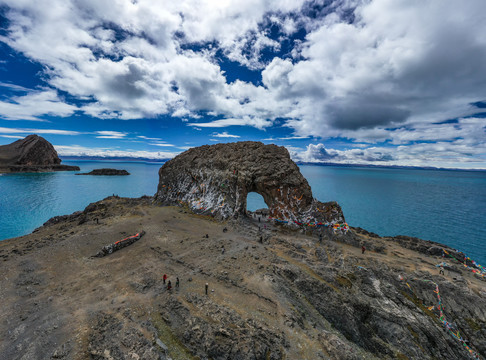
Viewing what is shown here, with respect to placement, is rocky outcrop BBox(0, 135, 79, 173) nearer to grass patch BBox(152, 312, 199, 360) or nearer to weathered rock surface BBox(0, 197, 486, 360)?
weathered rock surface BBox(0, 197, 486, 360)

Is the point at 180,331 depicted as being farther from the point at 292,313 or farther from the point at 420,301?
the point at 420,301

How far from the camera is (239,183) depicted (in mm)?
38562

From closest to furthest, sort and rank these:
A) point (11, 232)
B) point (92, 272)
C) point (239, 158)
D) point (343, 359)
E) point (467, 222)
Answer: point (343, 359), point (92, 272), point (11, 232), point (239, 158), point (467, 222)

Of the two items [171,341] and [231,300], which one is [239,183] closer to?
[231,300]

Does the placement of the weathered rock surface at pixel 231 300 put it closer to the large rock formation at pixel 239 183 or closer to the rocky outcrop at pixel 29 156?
the large rock formation at pixel 239 183

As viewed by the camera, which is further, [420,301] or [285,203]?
[285,203]

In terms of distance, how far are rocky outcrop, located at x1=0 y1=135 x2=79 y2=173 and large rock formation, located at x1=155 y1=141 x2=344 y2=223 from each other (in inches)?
6350

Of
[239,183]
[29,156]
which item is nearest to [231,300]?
[239,183]

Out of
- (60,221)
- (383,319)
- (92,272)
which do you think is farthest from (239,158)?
(60,221)

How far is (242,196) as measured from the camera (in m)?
37.8

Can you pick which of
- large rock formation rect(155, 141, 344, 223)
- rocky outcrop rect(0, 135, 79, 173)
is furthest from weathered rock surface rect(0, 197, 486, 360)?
rocky outcrop rect(0, 135, 79, 173)

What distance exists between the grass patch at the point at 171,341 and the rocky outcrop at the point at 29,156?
191m

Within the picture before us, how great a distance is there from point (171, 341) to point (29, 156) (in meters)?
209

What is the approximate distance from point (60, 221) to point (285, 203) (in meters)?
44.0
